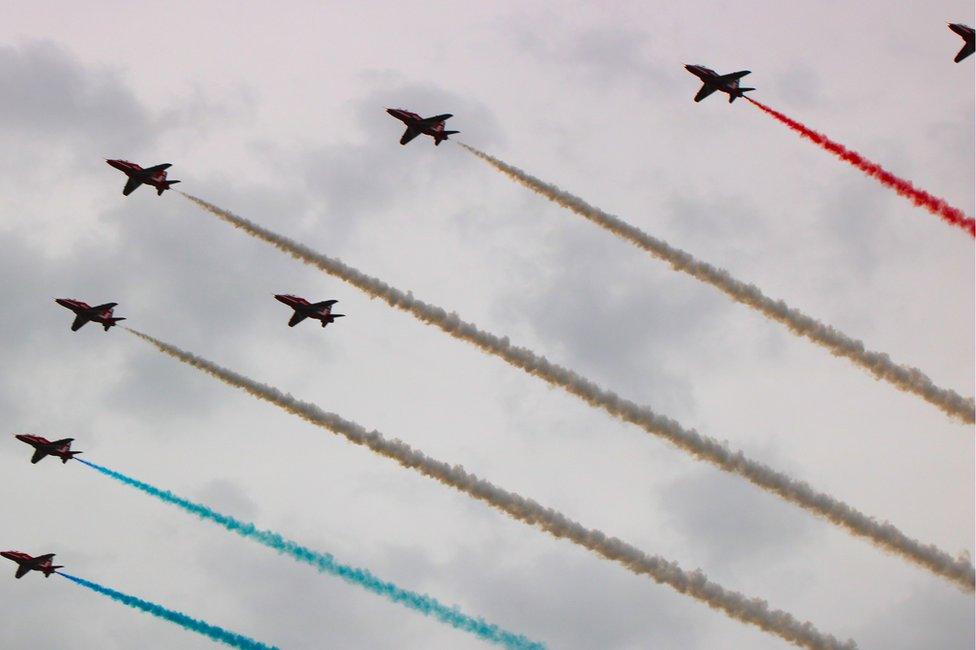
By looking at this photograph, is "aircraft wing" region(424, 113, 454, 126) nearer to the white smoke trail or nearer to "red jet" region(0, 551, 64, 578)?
the white smoke trail

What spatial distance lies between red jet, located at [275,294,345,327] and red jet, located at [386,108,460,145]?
16799 millimetres

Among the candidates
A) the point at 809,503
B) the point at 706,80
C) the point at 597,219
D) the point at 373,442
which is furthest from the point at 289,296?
the point at 809,503

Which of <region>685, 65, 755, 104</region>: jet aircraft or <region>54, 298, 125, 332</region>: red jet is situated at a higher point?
<region>685, 65, 755, 104</region>: jet aircraft

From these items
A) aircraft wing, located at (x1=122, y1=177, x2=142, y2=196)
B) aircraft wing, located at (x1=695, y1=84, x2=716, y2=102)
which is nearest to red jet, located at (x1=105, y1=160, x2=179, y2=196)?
aircraft wing, located at (x1=122, y1=177, x2=142, y2=196)

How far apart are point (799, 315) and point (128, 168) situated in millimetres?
67294

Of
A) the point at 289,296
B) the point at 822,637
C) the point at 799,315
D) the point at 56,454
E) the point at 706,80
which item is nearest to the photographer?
the point at 822,637

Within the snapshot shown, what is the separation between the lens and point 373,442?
112812mm

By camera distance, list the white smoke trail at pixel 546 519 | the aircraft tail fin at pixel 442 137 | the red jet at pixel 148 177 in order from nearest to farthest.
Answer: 1. the white smoke trail at pixel 546 519
2. the aircraft tail fin at pixel 442 137
3. the red jet at pixel 148 177

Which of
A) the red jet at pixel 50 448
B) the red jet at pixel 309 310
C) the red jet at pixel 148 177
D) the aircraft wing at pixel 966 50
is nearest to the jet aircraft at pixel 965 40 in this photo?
the aircraft wing at pixel 966 50

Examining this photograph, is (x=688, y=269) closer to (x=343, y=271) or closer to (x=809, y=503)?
(x=809, y=503)

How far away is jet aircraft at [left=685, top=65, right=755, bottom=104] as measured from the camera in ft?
384

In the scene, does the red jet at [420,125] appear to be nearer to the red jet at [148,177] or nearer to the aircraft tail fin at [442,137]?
the aircraft tail fin at [442,137]

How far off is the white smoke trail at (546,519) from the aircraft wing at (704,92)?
36.5m

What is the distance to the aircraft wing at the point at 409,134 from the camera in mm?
126700
